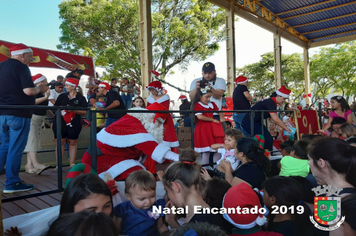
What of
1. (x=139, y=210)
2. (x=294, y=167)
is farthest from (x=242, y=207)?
(x=294, y=167)

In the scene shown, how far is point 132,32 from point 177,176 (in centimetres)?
1400

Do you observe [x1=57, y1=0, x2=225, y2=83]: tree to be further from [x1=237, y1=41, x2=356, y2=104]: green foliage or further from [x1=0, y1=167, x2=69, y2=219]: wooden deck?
[x1=237, y1=41, x2=356, y2=104]: green foliage

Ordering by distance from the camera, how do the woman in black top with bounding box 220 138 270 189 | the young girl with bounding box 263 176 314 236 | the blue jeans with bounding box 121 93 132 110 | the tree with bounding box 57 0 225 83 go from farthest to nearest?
the tree with bounding box 57 0 225 83
the blue jeans with bounding box 121 93 132 110
the woman in black top with bounding box 220 138 270 189
the young girl with bounding box 263 176 314 236

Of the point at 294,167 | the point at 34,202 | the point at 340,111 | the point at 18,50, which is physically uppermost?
the point at 18,50

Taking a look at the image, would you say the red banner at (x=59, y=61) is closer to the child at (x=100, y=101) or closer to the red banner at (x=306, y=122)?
the child at (x=100, y=101)

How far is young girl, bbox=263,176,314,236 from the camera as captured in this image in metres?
2.04

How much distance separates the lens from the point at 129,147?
282cm

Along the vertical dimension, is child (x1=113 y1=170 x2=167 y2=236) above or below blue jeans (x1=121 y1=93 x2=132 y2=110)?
below

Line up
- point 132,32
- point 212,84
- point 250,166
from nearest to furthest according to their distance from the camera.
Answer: point 250,166 → point 212,84 → point 132,32

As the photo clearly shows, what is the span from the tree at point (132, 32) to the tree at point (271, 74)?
14517mm

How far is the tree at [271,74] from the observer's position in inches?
1150

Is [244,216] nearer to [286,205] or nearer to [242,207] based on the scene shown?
[242,207]

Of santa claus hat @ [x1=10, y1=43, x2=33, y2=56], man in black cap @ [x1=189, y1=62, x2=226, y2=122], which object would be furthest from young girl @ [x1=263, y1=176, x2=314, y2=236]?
santa claus hat @ [x1=10, y1=43, x2=33, y2=56]

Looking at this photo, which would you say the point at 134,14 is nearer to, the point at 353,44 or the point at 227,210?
the point at 227,210
